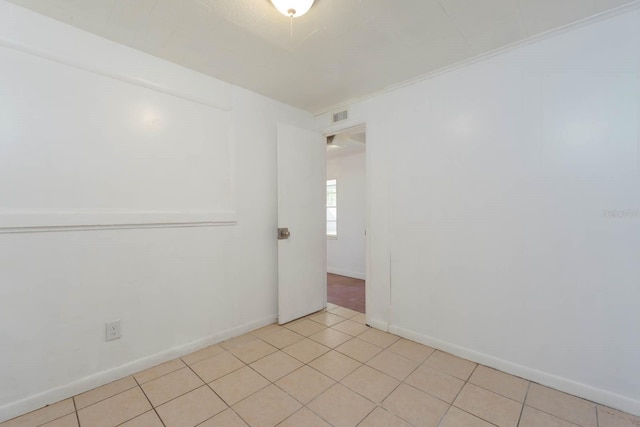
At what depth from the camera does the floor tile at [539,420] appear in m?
1.57

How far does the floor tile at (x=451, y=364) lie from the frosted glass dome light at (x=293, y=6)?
2.65 metres

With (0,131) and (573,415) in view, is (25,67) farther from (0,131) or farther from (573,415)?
(573,415)

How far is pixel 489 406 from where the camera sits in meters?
Result: 1.72

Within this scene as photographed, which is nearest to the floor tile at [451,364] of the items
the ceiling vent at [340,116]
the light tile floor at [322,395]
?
the light tile floor at [322,395]

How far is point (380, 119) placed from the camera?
9.24ft

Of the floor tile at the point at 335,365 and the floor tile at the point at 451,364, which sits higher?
the floor tile at the point at 335,365

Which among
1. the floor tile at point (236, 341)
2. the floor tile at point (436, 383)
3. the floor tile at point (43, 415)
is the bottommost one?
the floor tile at point (436, 383)

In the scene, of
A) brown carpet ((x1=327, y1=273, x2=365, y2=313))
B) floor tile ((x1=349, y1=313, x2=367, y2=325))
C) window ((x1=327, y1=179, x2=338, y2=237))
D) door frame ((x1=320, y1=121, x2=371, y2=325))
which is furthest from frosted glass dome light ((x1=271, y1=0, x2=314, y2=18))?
window ((x1=327, y1=179, x2=338, y2=237))

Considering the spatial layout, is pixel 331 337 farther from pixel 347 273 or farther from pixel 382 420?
pixel 347 273

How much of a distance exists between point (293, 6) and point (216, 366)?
2.56 m

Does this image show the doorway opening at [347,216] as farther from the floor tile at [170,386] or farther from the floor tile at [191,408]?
the floor tile at [191,408]

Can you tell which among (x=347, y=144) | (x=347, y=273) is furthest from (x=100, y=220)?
(x=347, y=273)

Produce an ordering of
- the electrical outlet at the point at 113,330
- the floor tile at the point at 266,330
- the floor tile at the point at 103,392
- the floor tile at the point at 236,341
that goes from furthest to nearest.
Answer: the floor tile at the point at 266,330 < the floor tile at the point at 236,341 < the electrical outlet at the point at 113,330 < the floor tile at the point at 103,392

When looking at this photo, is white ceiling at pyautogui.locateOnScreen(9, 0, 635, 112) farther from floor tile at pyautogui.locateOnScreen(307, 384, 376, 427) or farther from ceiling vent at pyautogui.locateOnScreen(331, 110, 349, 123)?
floor tile at pyautogui.locateOnScreen(307, 384, 376, 427)
